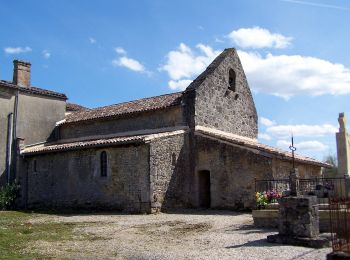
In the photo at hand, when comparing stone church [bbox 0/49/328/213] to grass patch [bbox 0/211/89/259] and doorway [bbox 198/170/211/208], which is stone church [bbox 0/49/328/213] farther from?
grass patch [bbox 0/211/89/259]

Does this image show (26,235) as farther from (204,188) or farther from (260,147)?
(204,188)

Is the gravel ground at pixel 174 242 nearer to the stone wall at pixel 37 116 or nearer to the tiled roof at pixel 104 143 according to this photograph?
the tiled roof at pixel 104 143

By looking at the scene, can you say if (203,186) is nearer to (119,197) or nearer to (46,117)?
(119,197)

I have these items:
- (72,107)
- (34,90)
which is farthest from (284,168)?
(72,107)

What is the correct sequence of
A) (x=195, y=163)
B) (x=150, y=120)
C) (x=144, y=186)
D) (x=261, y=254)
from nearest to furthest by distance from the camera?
(x=261, y=254), (x=144, y=186), (x=195, y=163), (x=150, y=120)

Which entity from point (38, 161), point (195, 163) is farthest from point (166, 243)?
point (38, 161)

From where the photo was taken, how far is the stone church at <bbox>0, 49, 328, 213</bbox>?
1964 centimetres

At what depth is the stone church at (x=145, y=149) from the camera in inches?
773

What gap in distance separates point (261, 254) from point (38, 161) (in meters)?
18.2

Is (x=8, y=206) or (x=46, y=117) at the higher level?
(x=46, y=117)

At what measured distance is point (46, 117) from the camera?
26766mm

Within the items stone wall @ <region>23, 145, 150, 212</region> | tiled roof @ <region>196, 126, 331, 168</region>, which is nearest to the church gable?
tiled roof @ <region>196, 126, 331, 168</region>

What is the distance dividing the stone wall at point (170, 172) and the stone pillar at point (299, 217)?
31.8ft

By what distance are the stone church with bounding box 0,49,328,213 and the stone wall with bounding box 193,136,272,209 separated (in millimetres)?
48
